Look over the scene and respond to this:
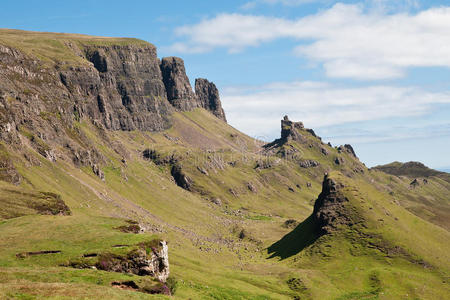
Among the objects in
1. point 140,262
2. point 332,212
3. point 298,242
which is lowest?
point 298,242

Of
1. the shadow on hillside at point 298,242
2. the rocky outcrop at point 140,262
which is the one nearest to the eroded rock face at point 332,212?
the shadow on hillside at point 298,242

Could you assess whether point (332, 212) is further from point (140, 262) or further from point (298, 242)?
point (140, 262)

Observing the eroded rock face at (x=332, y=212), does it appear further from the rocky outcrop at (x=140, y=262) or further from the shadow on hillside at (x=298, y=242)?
the rocky outcrop at (x=140, y=262)

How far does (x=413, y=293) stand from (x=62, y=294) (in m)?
119

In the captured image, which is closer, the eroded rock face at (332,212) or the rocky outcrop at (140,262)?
the rocky outcrop at (140,262)

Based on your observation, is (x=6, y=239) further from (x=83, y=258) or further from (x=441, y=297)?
(x=441, y=297)

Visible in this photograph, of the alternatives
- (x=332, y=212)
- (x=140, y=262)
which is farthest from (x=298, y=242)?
(x=140, y=262)

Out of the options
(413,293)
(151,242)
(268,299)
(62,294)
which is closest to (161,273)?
(151,242)

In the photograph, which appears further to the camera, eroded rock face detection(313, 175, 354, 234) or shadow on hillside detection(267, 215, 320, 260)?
shadow on hillside detection(267, 215, 320, 260)

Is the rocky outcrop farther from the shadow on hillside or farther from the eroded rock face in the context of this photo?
the eroded rock face

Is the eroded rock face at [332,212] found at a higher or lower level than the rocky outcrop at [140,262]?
higher

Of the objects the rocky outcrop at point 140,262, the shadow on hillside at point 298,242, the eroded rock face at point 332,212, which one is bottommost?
the shadow on hillside at point 298,242

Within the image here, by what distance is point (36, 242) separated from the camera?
248 ft

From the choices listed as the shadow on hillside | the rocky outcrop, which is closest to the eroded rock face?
the shadow on hillside
